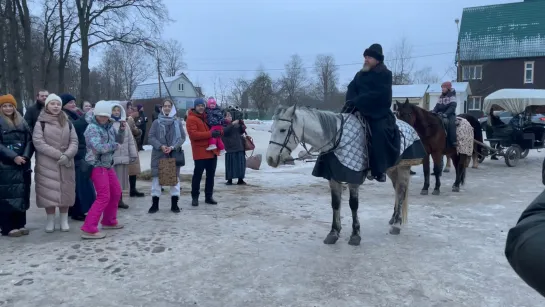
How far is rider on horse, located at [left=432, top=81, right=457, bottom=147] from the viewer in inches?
354

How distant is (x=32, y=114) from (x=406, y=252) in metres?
5.38

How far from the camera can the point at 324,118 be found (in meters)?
4.87

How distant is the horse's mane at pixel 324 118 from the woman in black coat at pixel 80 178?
10.2 ft

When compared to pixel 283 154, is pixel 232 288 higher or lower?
lower

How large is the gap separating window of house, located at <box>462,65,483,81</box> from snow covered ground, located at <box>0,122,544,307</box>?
115ft

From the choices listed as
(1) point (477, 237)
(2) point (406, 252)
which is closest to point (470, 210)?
(1) point (477, 237)

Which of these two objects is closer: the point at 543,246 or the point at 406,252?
the point at 543,246

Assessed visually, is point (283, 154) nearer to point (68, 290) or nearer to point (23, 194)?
point (68, 290)

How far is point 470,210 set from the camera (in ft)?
23.1

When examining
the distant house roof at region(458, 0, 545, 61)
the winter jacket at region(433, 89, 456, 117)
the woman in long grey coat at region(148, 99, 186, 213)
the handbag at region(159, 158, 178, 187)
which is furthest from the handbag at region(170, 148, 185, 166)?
the distant house roof at region(458, 0, 545, 61)

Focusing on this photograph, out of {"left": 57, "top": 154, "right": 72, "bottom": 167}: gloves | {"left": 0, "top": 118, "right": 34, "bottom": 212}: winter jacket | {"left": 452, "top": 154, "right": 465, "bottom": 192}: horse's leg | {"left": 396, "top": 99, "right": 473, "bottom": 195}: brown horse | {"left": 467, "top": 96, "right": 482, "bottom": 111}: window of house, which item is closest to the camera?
{"left": 0, "top": 118, "right": 34, "bottom": 212}: winter jacket

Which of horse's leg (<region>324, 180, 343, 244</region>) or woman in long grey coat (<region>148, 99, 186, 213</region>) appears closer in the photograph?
horse's leg (<region>324, 180, 343, 244</region>)

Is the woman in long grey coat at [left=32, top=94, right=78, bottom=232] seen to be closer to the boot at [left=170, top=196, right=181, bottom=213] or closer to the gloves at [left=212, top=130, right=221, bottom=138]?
the boot at [left=170, top=196, right=181, bottom=213]

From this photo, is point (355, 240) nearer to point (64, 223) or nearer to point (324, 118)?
point (324, 118)
